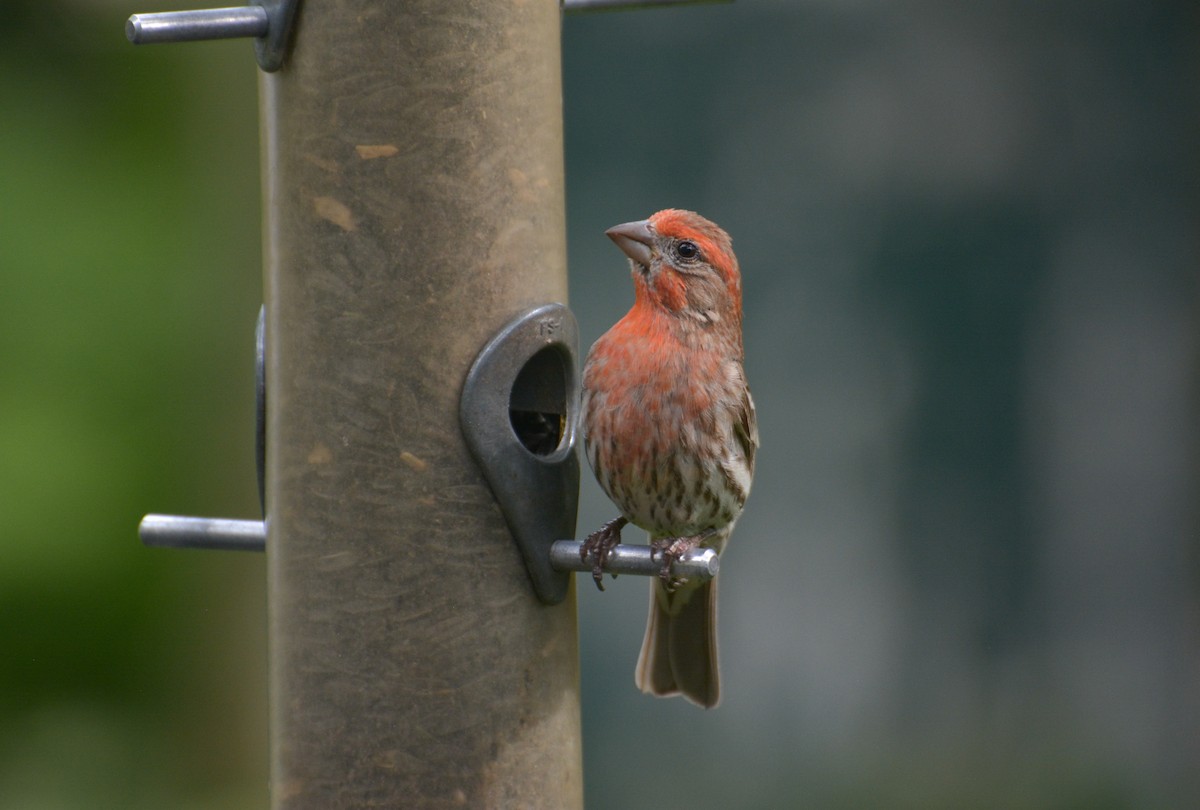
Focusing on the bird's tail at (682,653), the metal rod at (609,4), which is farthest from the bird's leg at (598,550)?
the metal rod at (609,4)

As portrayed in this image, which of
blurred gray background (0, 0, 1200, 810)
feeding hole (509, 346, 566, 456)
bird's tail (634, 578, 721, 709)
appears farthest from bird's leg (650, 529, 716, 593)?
blurred gray background (0, 0, 1200, 810)

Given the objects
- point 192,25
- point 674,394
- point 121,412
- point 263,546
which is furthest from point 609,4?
point 121,412

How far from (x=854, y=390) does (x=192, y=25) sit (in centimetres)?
508

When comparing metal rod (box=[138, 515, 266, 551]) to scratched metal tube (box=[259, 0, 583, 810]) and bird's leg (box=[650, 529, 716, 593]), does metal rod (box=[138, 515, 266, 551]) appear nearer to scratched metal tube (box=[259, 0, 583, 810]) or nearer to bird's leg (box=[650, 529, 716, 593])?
scratched metal tube (box=[259, 0, 583, 810])

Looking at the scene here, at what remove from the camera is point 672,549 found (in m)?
3.91

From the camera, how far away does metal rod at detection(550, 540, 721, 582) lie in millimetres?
3652

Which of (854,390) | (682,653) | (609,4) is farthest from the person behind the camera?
(854,390)

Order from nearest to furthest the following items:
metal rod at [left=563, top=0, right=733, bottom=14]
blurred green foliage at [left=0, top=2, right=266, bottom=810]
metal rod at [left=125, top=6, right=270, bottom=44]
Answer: metal rod at [left=125, top=6, right=270, bottom=44], metal rod at [left=563, top=0, right=733, bottom=14], blurred green foliage at [left=0, top=2, right=266, bottom=810]

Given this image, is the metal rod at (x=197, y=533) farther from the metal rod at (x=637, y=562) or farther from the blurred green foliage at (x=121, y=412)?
the blurred green foliage at (x=121, y=412)

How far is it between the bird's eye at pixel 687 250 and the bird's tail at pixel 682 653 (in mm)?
982

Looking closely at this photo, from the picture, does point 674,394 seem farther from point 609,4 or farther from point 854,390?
point 854,390

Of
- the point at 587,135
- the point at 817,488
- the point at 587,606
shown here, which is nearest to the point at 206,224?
the point at 587,135

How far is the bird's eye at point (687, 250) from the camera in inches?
183

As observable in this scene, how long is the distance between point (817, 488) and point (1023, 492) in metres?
1.08
